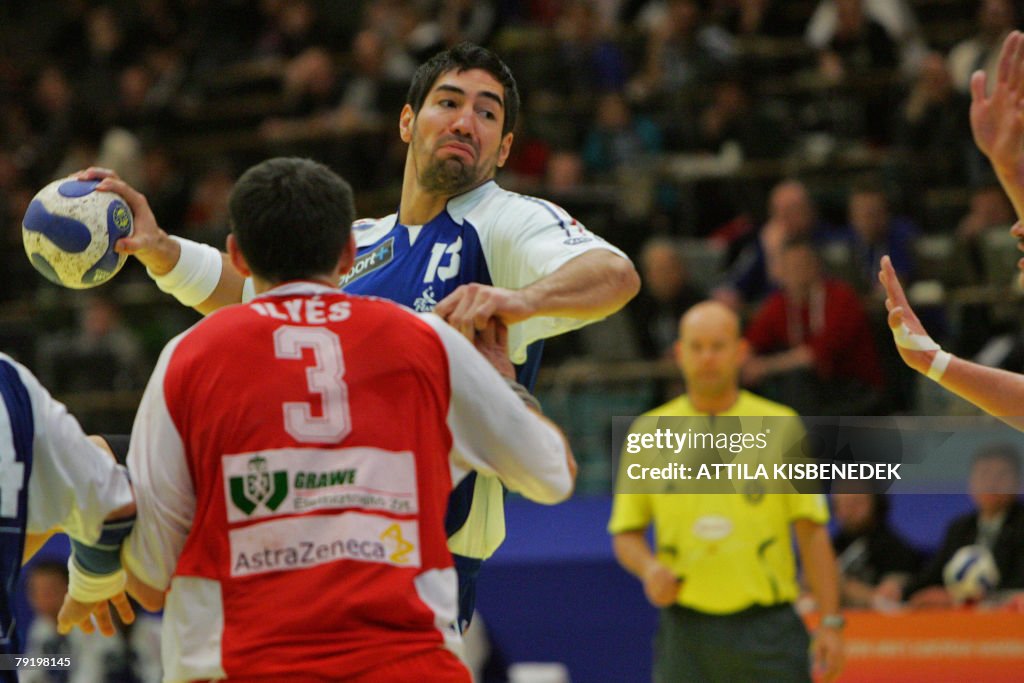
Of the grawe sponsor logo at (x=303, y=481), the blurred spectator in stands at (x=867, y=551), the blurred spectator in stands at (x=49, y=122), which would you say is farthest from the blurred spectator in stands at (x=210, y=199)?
the grawe sponsor logo at (x=303, y=481)

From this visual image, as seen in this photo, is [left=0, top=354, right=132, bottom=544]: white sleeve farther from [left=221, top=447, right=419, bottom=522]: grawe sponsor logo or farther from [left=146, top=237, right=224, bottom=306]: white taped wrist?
[left=146, top=237, right=224, bottom=306]: white taped wrist

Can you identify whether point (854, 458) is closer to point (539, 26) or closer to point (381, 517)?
point (381, 517)

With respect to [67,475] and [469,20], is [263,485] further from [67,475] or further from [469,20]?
[469,20]

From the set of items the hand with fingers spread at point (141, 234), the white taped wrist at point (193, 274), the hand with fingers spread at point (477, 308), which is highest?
the hand with fingers spread at point (141, 234)

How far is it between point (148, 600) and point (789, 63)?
12492 mm

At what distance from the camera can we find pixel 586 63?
1516 centimetres

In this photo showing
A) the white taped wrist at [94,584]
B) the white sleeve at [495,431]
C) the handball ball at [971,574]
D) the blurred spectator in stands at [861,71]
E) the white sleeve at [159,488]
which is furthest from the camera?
the blurred spectator in stands at [861,71]

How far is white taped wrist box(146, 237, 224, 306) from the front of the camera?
16.3ft

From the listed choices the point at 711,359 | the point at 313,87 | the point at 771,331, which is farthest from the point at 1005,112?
the point at 313,87

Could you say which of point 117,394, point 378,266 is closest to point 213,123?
point 117,394

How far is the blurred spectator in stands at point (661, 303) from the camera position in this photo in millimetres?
11258

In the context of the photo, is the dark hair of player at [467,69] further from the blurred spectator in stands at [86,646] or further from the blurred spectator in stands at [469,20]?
the blurred spectator in stands at [469,20]

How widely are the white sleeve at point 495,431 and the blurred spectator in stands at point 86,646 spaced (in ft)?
17.7

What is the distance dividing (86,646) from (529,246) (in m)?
5.21
